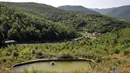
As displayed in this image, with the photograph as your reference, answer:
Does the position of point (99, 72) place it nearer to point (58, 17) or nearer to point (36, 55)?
point (36, 55)

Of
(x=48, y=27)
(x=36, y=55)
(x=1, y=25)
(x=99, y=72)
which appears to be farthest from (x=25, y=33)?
(x=99, y=72)

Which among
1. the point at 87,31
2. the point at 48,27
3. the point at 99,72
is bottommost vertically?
the point at 87,31

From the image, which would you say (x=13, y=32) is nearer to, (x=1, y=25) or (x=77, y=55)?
(x=1, y=25)

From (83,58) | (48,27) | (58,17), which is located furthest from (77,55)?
(58,17)

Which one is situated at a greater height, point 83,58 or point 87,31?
point 83,58

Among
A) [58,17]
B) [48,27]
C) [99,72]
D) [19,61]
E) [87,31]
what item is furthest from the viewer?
[58,17]

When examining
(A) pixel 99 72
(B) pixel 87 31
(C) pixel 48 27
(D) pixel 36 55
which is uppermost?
(A) pixel 99 72

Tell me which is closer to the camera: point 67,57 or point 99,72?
point 99,72

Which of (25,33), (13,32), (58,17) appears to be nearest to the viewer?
(13,32)

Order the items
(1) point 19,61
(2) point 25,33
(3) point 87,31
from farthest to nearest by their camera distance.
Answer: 1. (3) point 87,31
2. (2) point 25,33
3. (1) point 19,61
